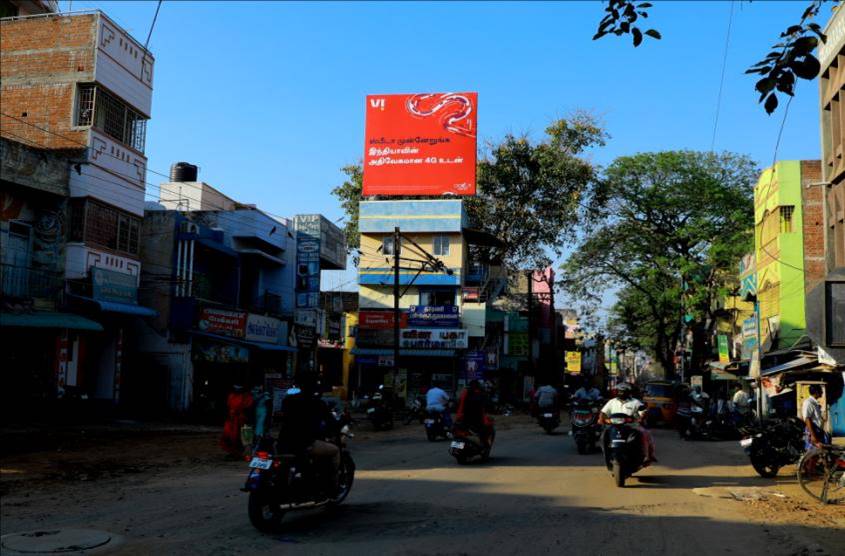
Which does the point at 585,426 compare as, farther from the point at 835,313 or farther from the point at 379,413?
the point at 379,413

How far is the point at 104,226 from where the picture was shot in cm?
2219

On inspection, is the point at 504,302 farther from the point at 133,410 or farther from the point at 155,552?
the point at 155,552

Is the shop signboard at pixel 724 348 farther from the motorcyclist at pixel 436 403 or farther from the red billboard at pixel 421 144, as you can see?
the motorcyclist at pixel 436 403

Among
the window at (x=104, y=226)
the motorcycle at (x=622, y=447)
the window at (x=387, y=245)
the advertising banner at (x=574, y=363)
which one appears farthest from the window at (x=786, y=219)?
the advertising banner at (x=574, y=363)

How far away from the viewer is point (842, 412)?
2470 centimetres

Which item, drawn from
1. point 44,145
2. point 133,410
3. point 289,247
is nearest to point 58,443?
point 133,410

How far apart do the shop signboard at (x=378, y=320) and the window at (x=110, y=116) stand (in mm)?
18703

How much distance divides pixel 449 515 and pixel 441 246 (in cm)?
3445

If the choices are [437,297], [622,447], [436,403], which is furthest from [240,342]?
[622,447]


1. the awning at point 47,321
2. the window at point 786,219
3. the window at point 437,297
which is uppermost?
the window at point 786,219

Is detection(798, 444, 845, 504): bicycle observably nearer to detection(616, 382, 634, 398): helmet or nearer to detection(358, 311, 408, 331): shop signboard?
detection(616, 382, 634, 398): helmet

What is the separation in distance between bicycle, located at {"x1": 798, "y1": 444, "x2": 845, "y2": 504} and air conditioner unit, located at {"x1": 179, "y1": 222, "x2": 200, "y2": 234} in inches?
820

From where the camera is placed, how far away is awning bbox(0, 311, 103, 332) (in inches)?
701

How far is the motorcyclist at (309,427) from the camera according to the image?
831 cm
